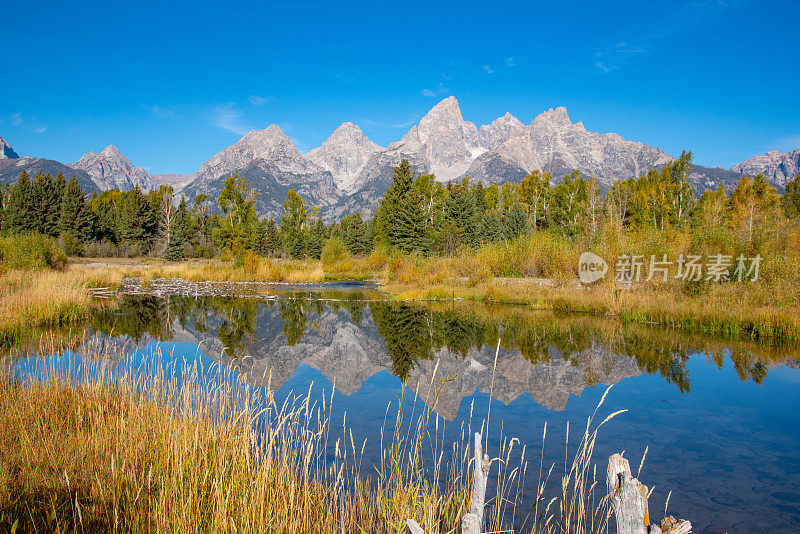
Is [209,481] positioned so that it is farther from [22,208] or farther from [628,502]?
[22,208]

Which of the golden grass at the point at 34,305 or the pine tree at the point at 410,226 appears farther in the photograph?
the pine tree at the point at 410,226

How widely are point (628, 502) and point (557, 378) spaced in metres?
7.10

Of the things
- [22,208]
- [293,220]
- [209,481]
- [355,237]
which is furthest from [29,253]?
[293,220]

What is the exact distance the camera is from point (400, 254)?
120 feet

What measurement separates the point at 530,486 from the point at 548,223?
183 ft

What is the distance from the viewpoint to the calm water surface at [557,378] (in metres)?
4.84

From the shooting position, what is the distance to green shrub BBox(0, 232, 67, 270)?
16797 mm

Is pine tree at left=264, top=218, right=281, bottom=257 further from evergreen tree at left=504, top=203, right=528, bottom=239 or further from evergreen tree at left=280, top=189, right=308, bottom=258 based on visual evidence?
evergreen tree at left=504, top=203, right=528, bottom=239

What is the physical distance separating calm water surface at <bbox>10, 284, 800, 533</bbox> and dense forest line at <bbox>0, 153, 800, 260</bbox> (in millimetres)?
25792

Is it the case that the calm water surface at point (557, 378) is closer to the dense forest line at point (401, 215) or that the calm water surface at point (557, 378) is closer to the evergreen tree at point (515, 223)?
the dense forest line at point (401, 215)

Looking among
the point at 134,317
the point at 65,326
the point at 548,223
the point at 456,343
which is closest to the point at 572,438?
the point at 456,343

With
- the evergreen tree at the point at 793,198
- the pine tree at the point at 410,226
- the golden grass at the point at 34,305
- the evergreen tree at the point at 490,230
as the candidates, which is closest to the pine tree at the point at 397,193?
the pine tree at the point at 410,226

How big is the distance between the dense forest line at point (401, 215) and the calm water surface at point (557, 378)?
25.8 meters

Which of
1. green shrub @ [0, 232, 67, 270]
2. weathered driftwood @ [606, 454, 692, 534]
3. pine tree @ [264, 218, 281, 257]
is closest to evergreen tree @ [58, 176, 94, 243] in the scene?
pine tree @ [264, 218, 281, 257]
